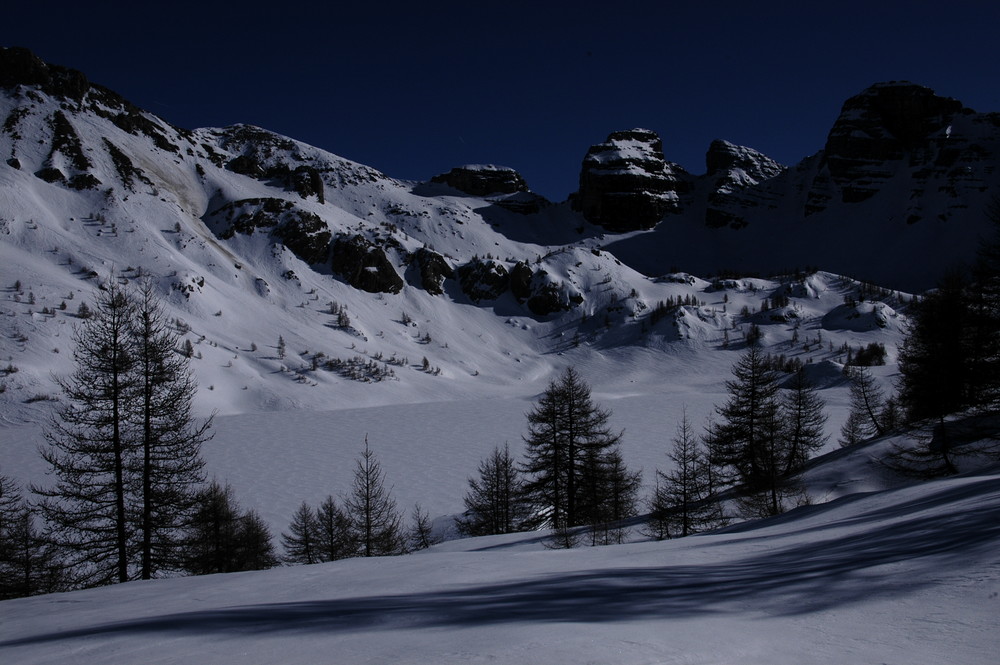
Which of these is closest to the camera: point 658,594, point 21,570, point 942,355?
point 658,594

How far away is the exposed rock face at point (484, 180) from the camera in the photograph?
194750 mm

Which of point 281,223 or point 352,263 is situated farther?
point 352,263

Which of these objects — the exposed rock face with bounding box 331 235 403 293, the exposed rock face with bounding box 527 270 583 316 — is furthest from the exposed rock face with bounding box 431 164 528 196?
the exposed rock face with bounding box 331 235 403 293

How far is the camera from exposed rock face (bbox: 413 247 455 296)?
101 metres

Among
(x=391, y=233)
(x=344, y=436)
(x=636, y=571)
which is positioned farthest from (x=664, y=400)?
(x=391, y=233)

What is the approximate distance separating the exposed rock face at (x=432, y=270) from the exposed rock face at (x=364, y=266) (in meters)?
6.57

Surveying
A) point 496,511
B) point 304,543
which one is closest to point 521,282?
point 496,511

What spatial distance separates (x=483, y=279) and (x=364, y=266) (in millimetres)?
25813

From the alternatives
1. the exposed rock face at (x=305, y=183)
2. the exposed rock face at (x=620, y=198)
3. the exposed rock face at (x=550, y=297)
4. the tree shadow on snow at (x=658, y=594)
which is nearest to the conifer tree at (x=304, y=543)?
the tree shadow on snow at (x=658, y=594)

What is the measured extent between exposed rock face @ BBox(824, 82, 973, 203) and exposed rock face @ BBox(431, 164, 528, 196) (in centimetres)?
12186

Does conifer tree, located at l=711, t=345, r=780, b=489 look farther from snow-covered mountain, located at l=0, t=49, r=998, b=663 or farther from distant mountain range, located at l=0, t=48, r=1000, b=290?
distant mountain range, located at l=0, t=48, r=1000, b=290

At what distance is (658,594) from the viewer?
4711mm

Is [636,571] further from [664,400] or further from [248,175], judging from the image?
[248,175]

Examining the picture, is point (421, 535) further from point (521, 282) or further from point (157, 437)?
point (521, 282)
